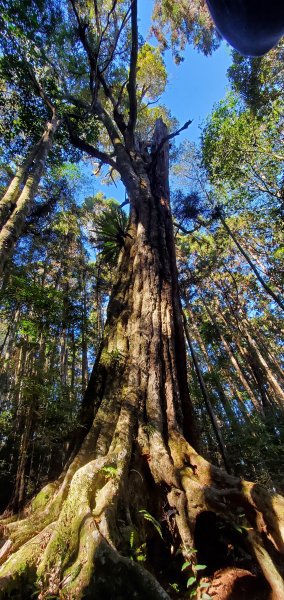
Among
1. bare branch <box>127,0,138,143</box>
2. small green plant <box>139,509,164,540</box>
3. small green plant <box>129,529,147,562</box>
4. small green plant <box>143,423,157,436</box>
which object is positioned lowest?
small green plant <box>129,529,147,562</box>

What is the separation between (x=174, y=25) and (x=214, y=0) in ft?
56.1

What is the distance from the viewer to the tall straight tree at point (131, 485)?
62.4 inches

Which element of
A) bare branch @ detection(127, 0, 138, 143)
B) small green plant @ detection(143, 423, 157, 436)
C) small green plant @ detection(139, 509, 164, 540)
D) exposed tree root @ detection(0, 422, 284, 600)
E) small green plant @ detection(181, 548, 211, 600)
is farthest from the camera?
bare branch @ detection(127, 0, 138, 143)

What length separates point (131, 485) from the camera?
227 cm

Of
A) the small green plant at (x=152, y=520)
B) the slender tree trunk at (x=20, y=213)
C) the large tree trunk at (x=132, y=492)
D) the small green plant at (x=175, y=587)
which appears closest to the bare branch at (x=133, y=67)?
the slender tree trunk at (x=20, y=213)

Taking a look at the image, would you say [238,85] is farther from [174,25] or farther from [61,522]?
[61,522]

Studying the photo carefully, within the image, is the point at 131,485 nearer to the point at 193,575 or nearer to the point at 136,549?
the point at 136,549

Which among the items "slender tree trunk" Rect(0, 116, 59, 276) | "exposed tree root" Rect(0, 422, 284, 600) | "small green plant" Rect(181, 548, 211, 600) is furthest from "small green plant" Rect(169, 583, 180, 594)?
"slender tree trunk" Rect(0, 116, 59, 276)

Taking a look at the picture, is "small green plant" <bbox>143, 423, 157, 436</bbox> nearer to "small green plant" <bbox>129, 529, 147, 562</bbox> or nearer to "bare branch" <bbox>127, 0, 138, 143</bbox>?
"small green plant" <bbox>129, 529, 147, 562</bbox>

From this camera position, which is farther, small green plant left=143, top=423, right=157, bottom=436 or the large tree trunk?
small green plant left=143, top=423, right=157, bottom=436

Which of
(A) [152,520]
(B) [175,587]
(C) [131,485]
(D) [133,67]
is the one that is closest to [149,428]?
(C) [131,485]

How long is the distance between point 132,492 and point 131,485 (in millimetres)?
46

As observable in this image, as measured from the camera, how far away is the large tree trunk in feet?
5.18

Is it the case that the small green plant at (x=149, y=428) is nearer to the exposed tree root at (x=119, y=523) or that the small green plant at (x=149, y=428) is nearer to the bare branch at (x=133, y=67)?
the exposed tree root at (x=119, y=523)
